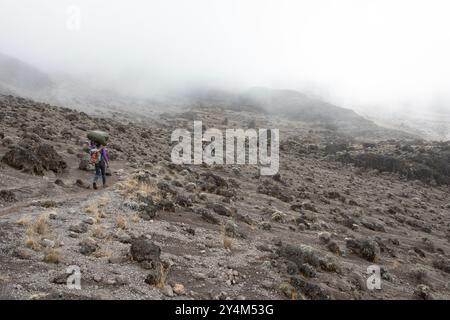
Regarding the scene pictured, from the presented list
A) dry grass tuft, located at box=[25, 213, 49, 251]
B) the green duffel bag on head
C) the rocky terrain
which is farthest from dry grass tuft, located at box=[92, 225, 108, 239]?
the green duffel bag on head

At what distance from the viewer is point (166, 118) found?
78.9m

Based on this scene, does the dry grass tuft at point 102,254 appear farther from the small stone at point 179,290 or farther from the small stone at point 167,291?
the small stone at point 179,290

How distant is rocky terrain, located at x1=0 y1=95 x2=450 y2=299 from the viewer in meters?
10.1

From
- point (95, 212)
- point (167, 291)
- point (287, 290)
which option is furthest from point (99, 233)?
point (287, 290)

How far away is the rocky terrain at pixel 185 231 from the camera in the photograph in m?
10.1

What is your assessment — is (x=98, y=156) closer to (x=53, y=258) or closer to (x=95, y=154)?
(x=95, y=154)

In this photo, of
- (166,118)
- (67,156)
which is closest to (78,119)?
(67,156)

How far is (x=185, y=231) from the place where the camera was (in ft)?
49.1

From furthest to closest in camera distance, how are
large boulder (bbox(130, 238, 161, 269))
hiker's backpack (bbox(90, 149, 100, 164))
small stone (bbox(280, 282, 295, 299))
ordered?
hiker's backpack (bbox(90, 149, 100, 164)) < small stone (bbox(280, 282, 295, 299)) < large boulder (bbox(130, 238, 161, 269))

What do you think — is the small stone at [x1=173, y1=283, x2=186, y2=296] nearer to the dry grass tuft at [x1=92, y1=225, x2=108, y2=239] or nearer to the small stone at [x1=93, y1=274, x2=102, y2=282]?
the small stone at [x1=93, y1=274, x2=102, y2=282]

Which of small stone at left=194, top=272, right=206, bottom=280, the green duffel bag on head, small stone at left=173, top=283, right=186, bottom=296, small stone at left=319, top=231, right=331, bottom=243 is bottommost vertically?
small stone at left=319, top=231, right=331, bottom=243

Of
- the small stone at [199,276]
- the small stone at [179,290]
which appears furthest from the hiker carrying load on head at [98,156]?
the small stone at [179,290]
